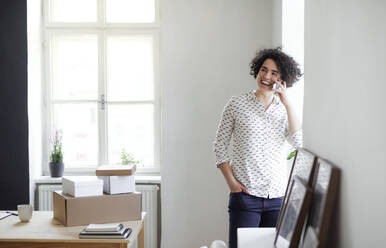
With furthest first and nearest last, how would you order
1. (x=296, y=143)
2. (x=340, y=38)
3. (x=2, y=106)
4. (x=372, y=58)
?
(x=2, y=106) < (x=296, y=143) < (x=340, y=38) < (x=372, y=58)

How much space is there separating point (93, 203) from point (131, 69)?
198 cm

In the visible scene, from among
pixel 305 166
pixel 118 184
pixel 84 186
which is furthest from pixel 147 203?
pixel 305 166

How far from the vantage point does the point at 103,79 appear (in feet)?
14.6

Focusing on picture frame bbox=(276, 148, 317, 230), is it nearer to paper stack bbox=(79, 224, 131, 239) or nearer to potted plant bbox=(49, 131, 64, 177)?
paper stack bbox=(79, 224, 131, 239)

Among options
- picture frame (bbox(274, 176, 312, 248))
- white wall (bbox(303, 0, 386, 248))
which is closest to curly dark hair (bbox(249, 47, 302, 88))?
white wall (bbox(303, 0, 386, 248))

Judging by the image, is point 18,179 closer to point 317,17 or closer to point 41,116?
point 41,116

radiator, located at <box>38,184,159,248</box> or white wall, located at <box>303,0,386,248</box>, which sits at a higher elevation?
white wall, located at <box>303,0,386,248</box>

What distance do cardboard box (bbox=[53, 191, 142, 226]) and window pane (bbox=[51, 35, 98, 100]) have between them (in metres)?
1.80

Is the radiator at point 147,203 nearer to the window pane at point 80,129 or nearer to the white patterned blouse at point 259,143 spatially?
the window pane at point 80,129

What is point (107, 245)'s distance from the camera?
99.1 inches

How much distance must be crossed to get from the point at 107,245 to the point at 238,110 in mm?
1099

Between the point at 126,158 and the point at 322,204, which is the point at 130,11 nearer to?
the point at 126,158

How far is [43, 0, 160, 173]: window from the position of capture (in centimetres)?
445

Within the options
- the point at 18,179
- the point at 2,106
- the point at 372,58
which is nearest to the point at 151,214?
the point at 18,179
